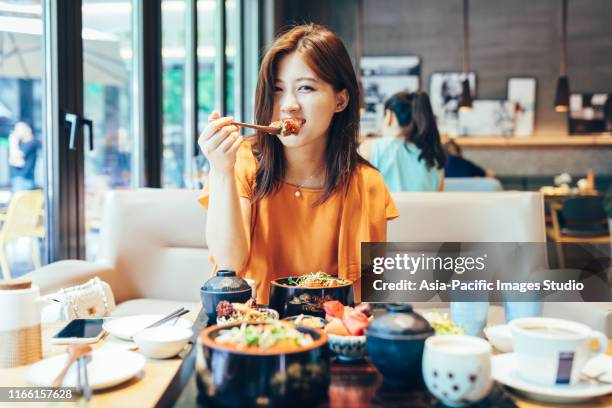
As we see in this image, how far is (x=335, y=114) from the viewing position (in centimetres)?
168

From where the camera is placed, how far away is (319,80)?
1501 millimetres

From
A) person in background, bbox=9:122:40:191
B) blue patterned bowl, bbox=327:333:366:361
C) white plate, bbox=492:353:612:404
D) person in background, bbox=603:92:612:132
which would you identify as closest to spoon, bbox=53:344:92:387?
blue patterned bowl, bbox=327:333:366:361

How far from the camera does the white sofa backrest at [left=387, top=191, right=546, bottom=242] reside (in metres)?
2.31

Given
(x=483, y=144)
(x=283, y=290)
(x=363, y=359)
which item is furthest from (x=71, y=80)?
(x=483, y=144)

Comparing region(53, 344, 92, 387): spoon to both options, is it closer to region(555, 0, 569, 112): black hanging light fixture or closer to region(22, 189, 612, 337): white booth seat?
region(22, 189, 612, 337): white booth seat

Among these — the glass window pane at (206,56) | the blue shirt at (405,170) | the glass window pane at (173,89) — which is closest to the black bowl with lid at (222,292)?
the blue shirt at (405,170)

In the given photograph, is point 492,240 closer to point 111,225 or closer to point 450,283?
point 450,283

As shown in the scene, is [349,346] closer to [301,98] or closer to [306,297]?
[306,297]

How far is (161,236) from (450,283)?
62.6 inches

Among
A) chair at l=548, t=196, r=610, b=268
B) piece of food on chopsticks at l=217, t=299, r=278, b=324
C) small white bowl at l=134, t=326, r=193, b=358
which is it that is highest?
piece of food on chopsticks at l=217, t=299, r=278, b=324

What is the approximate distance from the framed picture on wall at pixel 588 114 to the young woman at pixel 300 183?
6.36 m

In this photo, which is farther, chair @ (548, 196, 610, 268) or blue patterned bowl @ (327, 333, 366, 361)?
chair @ (548, 196, 610, 268)

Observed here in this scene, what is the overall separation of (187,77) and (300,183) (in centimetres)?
271

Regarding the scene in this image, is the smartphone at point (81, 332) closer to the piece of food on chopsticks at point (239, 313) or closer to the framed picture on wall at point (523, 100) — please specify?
the piece of food on chopsticks at point (239, 313)
